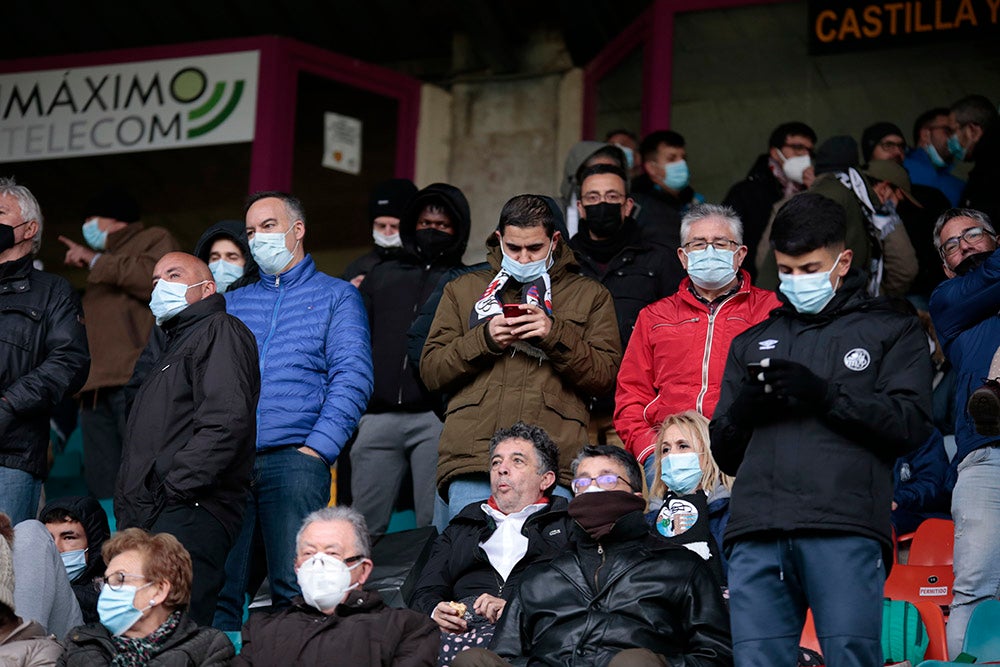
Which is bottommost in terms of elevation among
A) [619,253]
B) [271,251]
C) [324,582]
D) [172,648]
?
[172,648]

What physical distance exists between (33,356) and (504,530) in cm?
214

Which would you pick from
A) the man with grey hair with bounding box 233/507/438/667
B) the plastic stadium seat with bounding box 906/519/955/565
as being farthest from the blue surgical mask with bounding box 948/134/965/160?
the man with grey hair with bounding box 233/507/438/667

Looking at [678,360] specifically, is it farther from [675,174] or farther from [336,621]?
[675,174]

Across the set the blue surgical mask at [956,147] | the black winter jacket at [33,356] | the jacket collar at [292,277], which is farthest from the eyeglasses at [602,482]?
the blue surgical mask at [956,147]

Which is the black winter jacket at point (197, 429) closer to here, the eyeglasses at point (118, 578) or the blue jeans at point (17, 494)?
the eyeglasses at point (118, 578)

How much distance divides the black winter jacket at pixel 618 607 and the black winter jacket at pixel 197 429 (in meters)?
1.13

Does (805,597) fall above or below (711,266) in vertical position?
below

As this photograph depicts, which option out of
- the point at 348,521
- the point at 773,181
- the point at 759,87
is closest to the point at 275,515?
the point at 348,521

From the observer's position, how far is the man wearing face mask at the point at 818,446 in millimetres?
4645

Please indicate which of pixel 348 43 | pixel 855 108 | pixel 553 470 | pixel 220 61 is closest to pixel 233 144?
pixel 220 61

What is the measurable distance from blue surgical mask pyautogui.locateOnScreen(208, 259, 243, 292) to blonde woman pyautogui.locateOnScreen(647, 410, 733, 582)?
239cm

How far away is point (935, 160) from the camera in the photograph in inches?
384

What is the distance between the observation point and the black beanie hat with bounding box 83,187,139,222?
9.03 meters

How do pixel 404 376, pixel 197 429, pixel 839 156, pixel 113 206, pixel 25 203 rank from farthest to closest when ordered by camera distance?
1. pixel 113 206
2. pixel 839 156
3. pixel 404 376
4. pixel 25 203
5. pixel 197 429
